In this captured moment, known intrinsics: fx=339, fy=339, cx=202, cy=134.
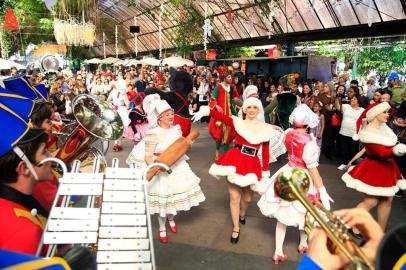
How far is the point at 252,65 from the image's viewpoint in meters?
17.2

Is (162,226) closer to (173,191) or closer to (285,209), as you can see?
(173,191)

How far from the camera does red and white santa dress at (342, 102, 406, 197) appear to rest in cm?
420

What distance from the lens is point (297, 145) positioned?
151 inches

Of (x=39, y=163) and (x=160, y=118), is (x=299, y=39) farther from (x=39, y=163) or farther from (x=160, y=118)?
(x=39, y=163)

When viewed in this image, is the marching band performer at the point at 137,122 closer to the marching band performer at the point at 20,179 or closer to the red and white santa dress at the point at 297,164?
the red and white santa dress at the point at 297,164

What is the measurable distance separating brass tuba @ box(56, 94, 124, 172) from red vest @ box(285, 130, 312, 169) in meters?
1.92

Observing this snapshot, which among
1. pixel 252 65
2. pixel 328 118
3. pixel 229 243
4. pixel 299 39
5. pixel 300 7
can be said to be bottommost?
pixel 229 243

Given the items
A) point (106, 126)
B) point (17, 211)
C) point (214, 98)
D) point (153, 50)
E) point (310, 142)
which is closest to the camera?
point (17, 211)

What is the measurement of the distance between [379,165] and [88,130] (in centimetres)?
349

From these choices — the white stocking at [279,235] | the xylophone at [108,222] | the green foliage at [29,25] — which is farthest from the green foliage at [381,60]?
the xylophone at [108,222]

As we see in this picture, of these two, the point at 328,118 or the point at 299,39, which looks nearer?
the point at 328,118

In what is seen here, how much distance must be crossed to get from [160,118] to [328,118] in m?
5.60

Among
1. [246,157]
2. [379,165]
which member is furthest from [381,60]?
[246,157]

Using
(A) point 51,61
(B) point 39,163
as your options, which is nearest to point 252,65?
(A) point 51,61
